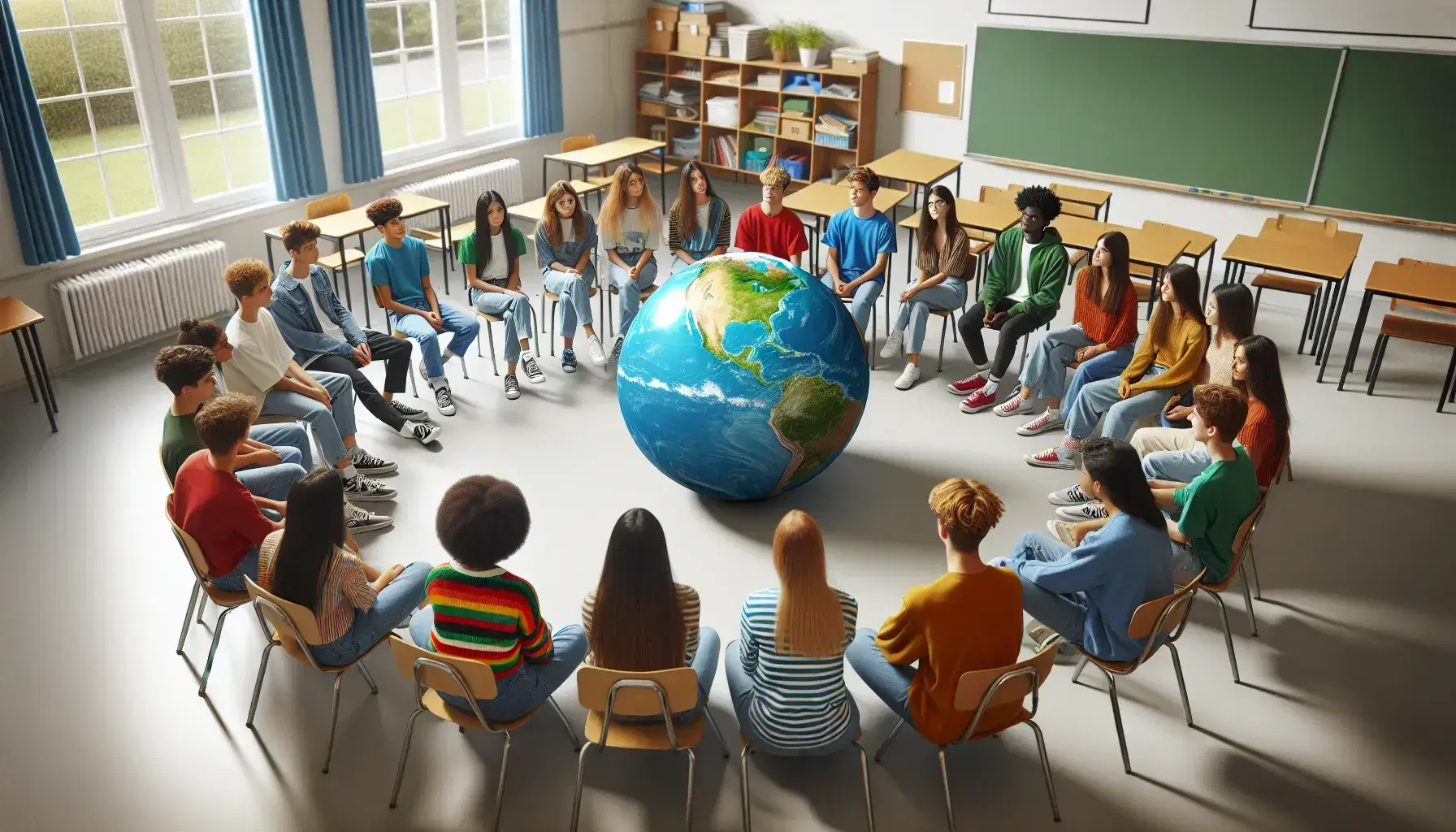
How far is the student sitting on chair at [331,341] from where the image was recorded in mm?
5621

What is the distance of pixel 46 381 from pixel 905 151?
672 centimetres

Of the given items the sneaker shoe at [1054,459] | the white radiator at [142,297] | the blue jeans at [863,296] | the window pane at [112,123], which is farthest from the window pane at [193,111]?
the sneaker shoe at [1054,459]

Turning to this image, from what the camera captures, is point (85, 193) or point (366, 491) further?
point (85, 193)

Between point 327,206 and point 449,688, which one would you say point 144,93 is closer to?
point 327,206

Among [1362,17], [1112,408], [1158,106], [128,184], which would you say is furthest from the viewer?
[128,184]

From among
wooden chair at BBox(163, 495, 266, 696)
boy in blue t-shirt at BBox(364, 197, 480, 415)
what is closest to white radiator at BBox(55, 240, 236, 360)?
boy in blue t-shirt at BBox(364, 197, 480, 415)

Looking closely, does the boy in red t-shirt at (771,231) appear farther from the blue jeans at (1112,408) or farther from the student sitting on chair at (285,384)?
the student sitting on chair at (285,384)

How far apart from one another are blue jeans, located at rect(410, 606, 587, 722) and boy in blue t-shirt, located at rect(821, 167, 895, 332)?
3.75 metres

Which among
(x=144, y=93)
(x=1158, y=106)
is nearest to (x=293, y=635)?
(x=144, y=93)

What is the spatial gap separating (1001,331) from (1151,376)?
44.9 inches

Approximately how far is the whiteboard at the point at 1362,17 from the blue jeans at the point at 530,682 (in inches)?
292

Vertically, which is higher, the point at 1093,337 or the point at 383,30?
the point at 383,30

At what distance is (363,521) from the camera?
17.0 ft

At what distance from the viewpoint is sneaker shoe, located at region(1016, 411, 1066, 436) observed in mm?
6191
